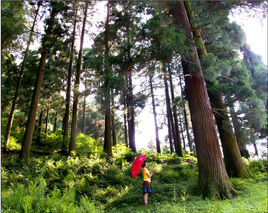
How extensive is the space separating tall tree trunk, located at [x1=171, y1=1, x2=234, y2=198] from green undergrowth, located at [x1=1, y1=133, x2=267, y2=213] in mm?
458

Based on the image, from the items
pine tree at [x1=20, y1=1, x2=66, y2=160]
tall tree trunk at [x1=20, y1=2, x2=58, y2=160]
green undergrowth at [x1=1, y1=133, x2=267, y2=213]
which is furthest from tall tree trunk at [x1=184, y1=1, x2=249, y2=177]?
tall tree trunk at [x1=20, y1=2, x2=58, y2=160]

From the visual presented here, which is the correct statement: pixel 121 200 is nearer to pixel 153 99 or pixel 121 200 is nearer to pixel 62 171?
pixel 62 171

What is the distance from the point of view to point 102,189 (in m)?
7.34

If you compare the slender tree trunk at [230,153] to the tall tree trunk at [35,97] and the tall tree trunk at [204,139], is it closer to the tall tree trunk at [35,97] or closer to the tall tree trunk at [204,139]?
the tall tree trunk at [204,139]

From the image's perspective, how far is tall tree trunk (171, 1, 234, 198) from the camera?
19.3 ft

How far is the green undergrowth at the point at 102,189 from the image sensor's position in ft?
14.1

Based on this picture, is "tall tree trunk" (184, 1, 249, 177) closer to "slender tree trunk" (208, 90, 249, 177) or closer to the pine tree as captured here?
"slender tree trunk" (208, 90, 249, 177)

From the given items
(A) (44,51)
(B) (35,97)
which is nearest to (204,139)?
(B) (35,97)

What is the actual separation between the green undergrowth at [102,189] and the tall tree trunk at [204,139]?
46cm

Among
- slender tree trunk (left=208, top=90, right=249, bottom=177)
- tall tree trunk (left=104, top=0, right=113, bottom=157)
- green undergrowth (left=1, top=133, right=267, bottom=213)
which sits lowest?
green undergrowth (left=1, top=133, right=267, bottom=213)

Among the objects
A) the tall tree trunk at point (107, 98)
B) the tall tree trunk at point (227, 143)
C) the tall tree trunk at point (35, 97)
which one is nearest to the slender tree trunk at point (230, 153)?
the tall tree trunk at point (227, 143)

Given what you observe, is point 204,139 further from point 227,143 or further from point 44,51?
point 44,51

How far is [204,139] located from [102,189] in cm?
434

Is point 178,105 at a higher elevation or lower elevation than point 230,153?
higher
